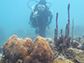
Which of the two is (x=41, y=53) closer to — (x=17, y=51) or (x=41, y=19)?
(x=17, y=51)

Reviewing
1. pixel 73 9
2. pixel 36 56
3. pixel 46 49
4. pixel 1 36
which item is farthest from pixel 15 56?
pixel 73 9

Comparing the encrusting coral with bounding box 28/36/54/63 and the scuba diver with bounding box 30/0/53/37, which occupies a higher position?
the scuba diver with bounding box 30/0/53/37

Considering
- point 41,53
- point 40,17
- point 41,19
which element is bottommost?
point 41,53

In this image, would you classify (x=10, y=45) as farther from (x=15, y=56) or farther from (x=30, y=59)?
(x=30, y=59)

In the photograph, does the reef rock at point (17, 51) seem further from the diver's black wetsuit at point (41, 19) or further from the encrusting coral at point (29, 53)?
the diver's black wetsuit at point (41, 19)

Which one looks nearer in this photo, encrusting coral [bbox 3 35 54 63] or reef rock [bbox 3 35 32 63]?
encrusting coral [bbox 3 35 54 63]

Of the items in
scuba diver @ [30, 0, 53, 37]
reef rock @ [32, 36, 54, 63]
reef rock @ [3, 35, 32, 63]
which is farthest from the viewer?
scuba diver @ [30, 0, 53, 37]

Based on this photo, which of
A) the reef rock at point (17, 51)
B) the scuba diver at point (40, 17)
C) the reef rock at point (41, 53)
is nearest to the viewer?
the reef rock at point (41, 53)

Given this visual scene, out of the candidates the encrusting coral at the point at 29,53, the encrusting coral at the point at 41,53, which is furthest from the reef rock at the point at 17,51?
the encrusting coral at the point at 41,53

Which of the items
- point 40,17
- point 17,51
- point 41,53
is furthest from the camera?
point 40,17

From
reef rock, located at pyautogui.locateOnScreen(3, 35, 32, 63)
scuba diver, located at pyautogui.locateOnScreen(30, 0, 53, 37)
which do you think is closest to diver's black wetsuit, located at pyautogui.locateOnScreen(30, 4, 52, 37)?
scuba diver, located at pyautogui.locateOnScreen(30, 0, 53, 37)

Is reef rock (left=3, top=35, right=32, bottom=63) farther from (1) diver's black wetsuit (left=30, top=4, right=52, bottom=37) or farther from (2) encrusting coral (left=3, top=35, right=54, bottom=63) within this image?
(1) diver's black wetsuit (left=30, top=4, right=52, bottom=37)

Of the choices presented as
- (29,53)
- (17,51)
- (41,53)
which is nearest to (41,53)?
(41,53)

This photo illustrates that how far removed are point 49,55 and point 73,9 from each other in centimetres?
16322
